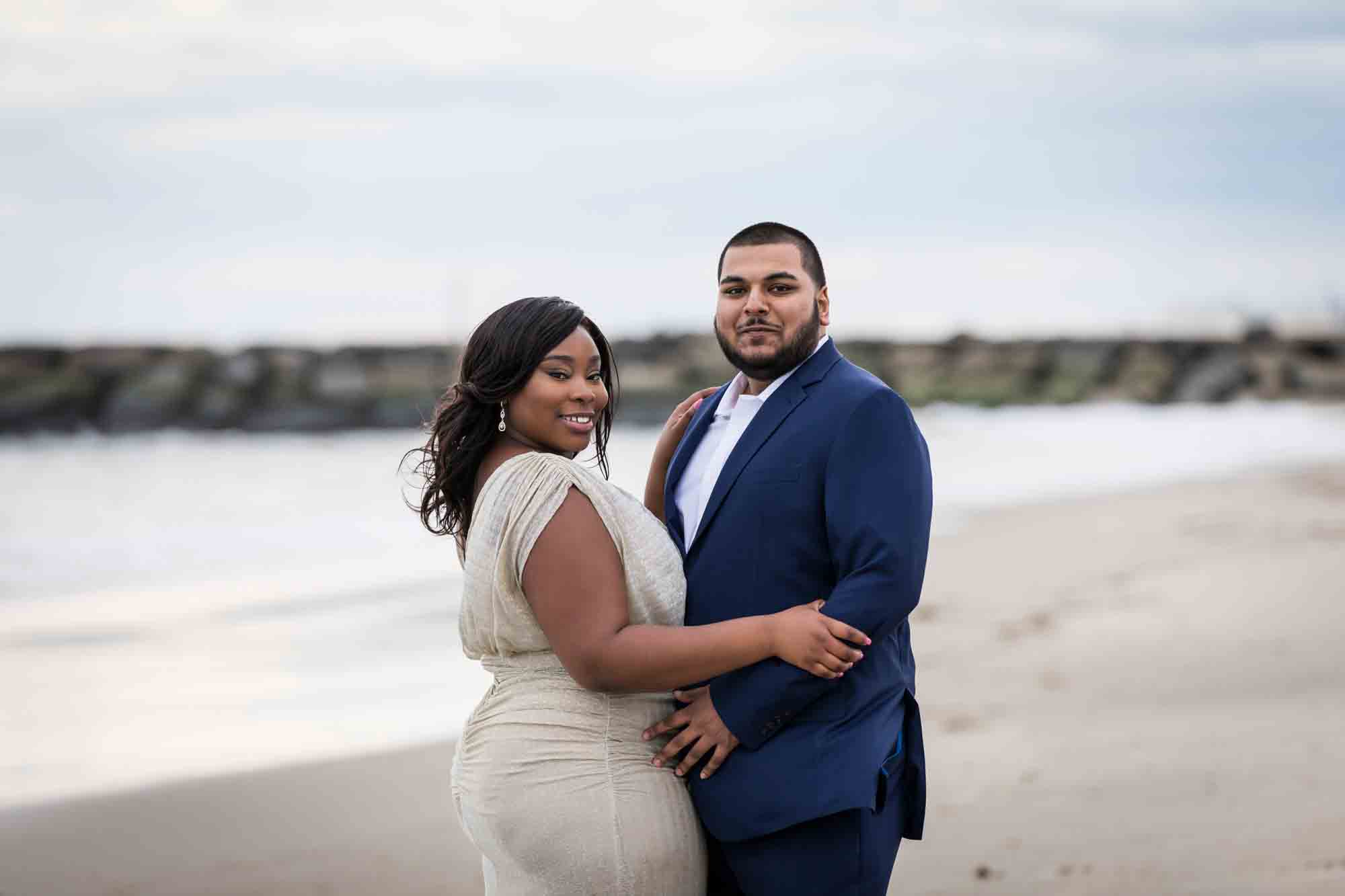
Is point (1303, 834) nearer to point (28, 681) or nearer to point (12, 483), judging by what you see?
point (28, 681)

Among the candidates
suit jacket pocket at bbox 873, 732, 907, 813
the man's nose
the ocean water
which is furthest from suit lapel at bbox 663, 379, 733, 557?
the ocean water

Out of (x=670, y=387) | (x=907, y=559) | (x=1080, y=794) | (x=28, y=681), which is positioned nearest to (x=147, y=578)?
(x=28, y=681)

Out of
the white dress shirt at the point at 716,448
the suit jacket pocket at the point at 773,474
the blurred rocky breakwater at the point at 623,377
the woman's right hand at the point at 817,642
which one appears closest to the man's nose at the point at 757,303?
the white dress shirt at the point at 716,448

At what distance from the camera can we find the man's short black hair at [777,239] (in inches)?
109

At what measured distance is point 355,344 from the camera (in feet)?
86.8

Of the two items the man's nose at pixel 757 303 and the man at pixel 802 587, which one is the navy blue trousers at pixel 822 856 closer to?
the man at pixel 802 587

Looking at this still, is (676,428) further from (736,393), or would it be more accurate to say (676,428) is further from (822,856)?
(822,856)

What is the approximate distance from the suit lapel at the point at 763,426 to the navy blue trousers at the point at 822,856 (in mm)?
564

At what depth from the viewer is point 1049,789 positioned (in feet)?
15.9

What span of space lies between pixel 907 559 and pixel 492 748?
2.69ft

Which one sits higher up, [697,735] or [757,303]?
[757,303]

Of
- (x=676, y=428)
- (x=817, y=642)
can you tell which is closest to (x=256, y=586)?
(x=676, y=428)

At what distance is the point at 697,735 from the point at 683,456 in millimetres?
606

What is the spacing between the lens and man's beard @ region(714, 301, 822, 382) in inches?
108
